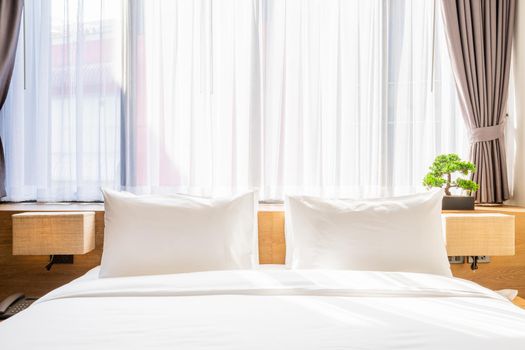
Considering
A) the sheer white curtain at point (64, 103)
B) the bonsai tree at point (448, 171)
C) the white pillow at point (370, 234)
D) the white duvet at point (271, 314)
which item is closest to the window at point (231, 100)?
the sheer white curtain at point (64, 103)

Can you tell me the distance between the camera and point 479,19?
251cm

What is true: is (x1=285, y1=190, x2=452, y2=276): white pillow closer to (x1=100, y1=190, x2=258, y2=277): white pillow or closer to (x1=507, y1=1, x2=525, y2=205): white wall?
(x1=100, y1=190, x2=258, y2=277): white pillow

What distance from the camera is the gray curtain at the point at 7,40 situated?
249cm

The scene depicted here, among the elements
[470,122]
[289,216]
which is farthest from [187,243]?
[470,122]

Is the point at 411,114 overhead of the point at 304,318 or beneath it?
overhead

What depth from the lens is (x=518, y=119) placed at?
255 cm

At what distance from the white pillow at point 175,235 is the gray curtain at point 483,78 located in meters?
1.38

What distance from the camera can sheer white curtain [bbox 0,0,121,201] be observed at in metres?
2.56

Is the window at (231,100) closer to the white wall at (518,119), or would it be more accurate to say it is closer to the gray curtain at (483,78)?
the gray curtain at (483,78)

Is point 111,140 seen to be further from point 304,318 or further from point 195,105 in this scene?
point 304,318

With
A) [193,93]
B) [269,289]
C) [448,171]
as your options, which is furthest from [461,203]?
[193,93]

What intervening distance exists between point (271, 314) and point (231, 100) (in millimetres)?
1517

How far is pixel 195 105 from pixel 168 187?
50cm

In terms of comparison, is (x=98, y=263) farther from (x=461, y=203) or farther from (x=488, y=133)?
(x=488, y=133)
